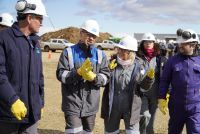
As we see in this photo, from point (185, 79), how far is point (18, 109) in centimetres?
251

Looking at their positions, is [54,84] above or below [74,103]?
below

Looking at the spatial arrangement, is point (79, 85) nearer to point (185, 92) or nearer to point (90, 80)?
point (90, 80)

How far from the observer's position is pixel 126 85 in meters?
5.51

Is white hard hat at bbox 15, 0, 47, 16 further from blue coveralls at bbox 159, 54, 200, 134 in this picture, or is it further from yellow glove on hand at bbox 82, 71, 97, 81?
blue coveralls at bbox 159, 54, 200, 134

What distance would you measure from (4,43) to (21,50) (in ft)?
0.55

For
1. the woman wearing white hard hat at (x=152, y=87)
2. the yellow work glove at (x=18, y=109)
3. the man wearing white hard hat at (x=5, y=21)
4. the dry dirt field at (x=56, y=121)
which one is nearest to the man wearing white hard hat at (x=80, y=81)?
the yellow work glove at (x=18, y=109)

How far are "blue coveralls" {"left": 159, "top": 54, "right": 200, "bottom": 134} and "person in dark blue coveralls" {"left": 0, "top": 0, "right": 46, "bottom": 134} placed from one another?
209 centimetres

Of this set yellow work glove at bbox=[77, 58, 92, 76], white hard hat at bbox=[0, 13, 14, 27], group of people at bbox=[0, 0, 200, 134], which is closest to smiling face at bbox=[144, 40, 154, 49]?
group of people at bbox=[0, 0, 200, 134]

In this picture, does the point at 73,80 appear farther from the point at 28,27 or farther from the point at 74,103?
the point at 28,27

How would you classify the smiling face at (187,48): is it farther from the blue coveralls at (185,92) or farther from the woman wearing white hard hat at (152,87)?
the woman wearing white hard hat at (152,87)

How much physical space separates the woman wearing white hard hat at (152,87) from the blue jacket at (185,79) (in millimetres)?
806

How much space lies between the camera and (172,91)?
5715mm

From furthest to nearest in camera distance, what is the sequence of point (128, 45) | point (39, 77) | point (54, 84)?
1. point (54, 84)
2. point (128, 45)
3. point (39, 77)

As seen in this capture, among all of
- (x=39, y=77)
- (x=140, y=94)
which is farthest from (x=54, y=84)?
(x=39, y=77)
